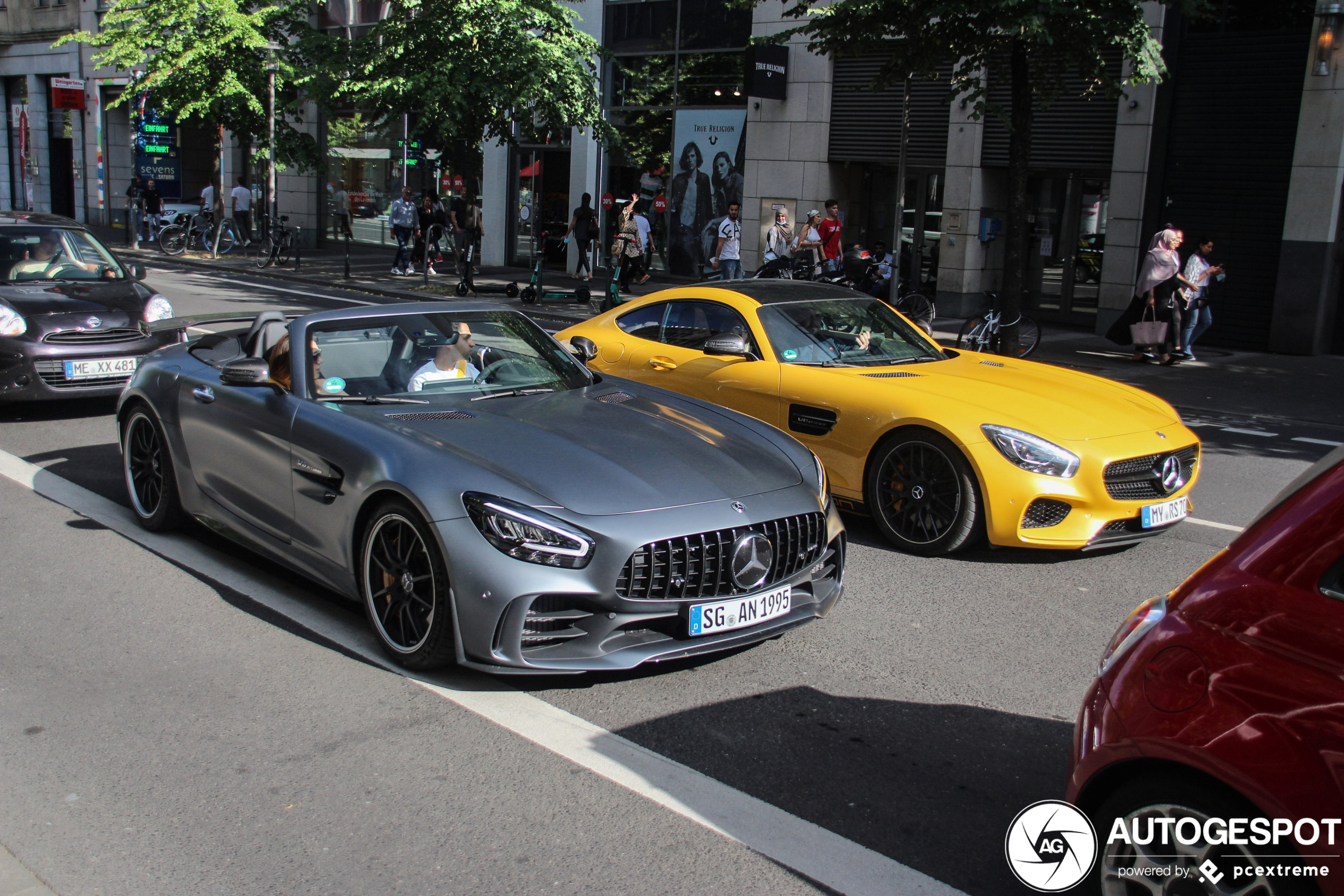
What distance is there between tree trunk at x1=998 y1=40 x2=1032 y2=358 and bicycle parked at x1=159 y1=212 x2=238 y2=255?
2097cm

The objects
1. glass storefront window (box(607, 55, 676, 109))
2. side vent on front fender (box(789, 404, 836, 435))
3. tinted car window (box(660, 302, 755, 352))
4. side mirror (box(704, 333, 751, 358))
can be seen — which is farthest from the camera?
glass storefront window (box(607, 55, 676, 109))

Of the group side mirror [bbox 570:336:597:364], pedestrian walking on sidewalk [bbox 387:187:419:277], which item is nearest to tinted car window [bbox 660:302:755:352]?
side mirror [bbox 570:336:597:364]

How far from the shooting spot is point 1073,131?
1900cm

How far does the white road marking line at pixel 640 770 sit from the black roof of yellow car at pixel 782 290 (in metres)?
3.58

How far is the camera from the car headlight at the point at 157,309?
33.3 feet

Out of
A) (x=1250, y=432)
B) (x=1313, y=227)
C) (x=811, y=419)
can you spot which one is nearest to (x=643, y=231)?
(x=1313, y=227)

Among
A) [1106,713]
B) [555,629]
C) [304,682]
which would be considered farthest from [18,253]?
[1106,713]

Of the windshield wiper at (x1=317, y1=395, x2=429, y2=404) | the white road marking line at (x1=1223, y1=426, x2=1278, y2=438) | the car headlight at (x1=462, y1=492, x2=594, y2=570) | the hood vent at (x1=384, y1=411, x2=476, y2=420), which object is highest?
the windshield wiper at (x1=317, y1=395, x2=429, y2=404)

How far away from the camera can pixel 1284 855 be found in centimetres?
240

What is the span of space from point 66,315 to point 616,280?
1120cm

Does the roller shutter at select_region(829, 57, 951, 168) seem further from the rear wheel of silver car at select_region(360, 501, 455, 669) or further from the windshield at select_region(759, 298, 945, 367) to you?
the rear wheel of silver car at select_region(360, 501, 455, 669)

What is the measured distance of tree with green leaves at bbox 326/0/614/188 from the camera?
2069 centimetres

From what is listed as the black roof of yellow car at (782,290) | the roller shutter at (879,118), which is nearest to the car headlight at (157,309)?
the black roof of yellow car at (782,290)

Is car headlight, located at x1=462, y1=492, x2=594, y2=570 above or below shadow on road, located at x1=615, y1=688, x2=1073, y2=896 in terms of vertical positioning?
above
